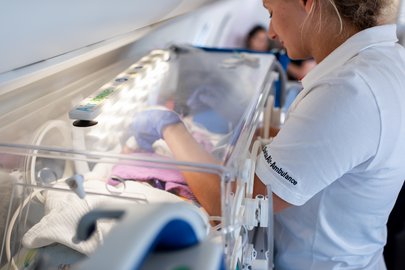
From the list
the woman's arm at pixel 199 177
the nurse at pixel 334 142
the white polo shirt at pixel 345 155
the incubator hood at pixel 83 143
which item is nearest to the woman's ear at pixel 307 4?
the nurse at pixel 334 142

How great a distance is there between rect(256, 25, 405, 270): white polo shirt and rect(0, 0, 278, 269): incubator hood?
0.42 ft

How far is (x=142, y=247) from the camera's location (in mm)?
529

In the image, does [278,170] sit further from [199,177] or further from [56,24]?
[56,24]

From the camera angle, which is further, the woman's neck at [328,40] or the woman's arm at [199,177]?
the woman's neck at [328,40]

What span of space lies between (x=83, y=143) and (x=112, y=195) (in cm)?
32

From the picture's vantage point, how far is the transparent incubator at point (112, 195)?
59cm

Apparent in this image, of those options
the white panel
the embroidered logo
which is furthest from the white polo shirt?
the white panel

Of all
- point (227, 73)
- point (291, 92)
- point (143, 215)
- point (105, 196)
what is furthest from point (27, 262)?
point (291, 92)

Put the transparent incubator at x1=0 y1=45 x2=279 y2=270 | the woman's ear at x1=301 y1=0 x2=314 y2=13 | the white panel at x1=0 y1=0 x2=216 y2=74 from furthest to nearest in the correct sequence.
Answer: the woman's ear at x1=301 y1=0 x2=314 y2=13, the white panel at x1=0 y1=0 x2=216 y2=74, the transparent incubator at x1=0 y1=45 x2=279 y2=270

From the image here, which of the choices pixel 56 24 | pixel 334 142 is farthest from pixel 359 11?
pixel 56 24

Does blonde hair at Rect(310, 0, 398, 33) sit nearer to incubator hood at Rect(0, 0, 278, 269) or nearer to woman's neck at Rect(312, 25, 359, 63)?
woman's neck at Rect(312, 25, 359, 63)

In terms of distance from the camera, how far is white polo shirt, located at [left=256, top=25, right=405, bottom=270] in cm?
101

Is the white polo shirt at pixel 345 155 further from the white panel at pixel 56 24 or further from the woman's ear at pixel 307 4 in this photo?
the white panel at pixel 56 24

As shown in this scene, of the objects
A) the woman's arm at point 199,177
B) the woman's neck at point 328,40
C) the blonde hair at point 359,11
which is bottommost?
the woman's arm at point 199,177
